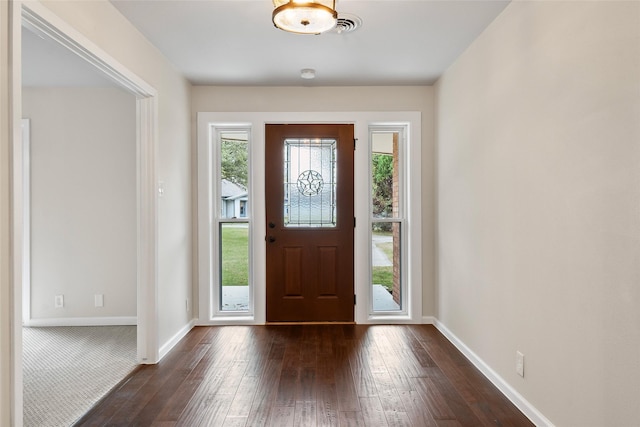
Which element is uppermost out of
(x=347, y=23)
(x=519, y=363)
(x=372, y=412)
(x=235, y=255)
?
(x=347, y=23)

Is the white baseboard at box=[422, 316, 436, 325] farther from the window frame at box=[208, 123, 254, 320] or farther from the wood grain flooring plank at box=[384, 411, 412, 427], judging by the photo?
the wood grain flooring plank at box=[384, 411, 412, 427]

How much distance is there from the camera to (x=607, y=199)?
1.66 metres

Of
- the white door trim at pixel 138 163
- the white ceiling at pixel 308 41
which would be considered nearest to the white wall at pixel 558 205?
the white ceiling at pixel 308 41

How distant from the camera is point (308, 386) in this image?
106 inches

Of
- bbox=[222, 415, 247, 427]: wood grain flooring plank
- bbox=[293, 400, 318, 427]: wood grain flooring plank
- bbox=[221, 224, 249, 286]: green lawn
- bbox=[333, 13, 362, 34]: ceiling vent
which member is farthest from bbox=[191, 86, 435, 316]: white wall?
bbox=[222, 415, 247, 427]: wood grain flooring plank

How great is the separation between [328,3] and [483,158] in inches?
66.3

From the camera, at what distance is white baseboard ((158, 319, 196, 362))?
3229 millimetres

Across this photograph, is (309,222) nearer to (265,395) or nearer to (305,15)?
(265,395)

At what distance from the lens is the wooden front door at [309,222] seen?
4180 millimetres

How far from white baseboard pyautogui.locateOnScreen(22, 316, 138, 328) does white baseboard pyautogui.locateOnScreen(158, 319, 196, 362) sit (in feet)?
2.17

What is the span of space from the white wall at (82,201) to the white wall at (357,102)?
87cm

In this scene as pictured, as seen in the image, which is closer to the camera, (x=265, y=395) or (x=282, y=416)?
(x=282, y=416)

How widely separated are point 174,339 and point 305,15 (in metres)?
2.90

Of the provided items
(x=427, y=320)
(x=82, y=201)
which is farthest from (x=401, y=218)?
(x=82, y=201)
